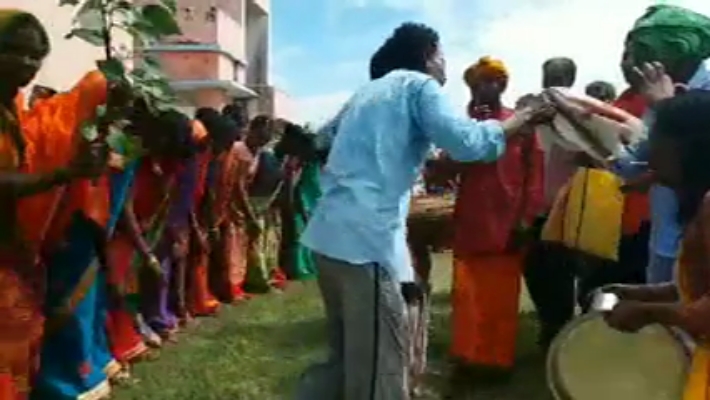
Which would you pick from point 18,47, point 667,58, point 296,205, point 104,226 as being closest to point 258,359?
point 104,226

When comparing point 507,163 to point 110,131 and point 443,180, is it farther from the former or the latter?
point 110,131

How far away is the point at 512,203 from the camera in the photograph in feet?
21.1

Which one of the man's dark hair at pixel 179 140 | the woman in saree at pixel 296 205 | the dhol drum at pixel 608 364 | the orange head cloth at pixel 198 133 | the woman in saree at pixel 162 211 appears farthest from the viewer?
the woman in saree at pixel 296 205

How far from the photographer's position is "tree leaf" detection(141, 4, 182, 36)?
4242 millimetres

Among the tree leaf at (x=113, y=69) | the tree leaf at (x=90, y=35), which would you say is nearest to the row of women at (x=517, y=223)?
the tree leaf at (x=113, y=69)

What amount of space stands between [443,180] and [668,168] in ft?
11.3

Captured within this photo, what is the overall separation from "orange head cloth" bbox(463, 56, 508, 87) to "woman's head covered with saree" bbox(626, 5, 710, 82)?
1515 millimetres

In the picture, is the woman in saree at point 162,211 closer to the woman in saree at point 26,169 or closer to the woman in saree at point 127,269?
the woman in saree at point 127,269

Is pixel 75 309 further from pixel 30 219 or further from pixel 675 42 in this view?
pixel 675 42

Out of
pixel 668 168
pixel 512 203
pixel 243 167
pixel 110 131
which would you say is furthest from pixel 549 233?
pixel 243 167

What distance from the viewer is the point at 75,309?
5.58 m

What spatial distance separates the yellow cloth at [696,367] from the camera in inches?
120

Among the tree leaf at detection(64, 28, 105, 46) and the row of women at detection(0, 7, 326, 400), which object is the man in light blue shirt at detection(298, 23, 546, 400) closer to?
Answer: the row of women at detection(0, 7, 326, 400)

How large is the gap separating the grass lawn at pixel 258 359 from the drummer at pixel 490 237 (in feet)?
0.77
